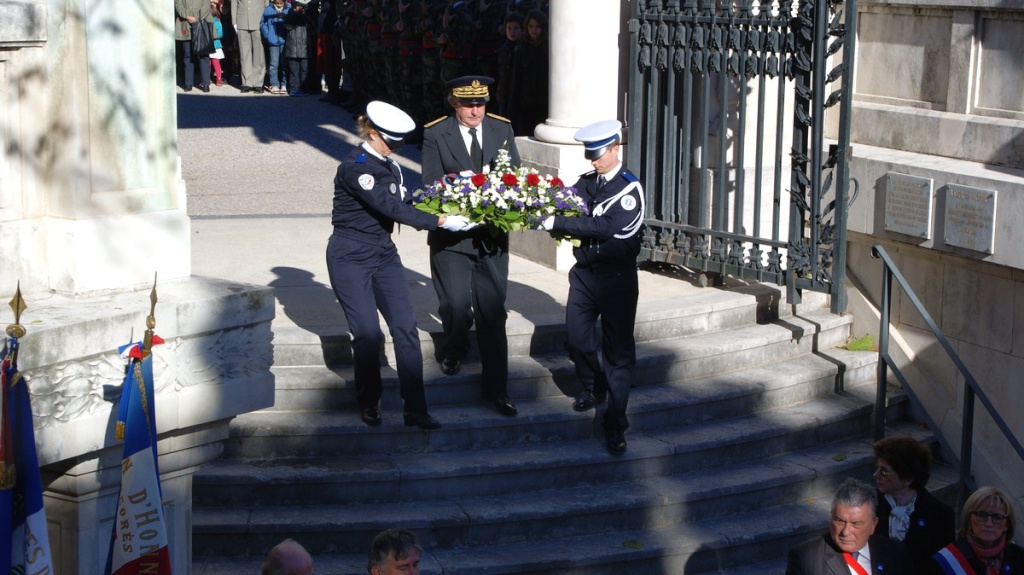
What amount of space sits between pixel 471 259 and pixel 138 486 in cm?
338

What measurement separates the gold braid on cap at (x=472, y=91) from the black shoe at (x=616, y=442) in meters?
2.03

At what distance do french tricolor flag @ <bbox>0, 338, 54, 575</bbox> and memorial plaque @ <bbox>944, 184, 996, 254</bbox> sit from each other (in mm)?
6048

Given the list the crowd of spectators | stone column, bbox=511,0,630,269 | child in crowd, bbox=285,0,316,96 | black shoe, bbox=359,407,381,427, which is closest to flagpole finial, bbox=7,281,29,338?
black shoe, bbox=359,407,381,427

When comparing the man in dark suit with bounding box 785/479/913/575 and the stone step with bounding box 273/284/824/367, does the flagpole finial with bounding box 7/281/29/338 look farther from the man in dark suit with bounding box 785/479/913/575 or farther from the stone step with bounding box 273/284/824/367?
the stone step with bounding box 273/284/824/367

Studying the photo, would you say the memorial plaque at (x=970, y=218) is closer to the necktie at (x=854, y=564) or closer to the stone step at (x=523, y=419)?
the stone step at (x=523, y=419)

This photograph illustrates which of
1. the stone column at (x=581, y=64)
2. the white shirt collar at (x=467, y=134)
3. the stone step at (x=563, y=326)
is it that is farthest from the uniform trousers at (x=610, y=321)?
the stone column at (x=581, y=64)

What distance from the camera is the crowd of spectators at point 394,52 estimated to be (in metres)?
14.9

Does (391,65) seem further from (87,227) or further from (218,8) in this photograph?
(87,227)

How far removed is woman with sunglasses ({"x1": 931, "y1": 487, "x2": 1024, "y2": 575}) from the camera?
6074mm

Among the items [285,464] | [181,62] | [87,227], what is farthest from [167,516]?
[181,62]

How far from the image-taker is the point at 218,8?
86.3 feet

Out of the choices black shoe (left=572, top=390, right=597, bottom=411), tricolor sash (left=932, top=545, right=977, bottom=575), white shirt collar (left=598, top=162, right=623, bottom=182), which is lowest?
Answer: tricolor sash (left=932, top=545, right=977, bottom=575)

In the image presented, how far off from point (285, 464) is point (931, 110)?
5005mm

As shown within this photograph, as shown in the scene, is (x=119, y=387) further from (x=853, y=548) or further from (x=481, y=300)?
(x=481, y=300)
